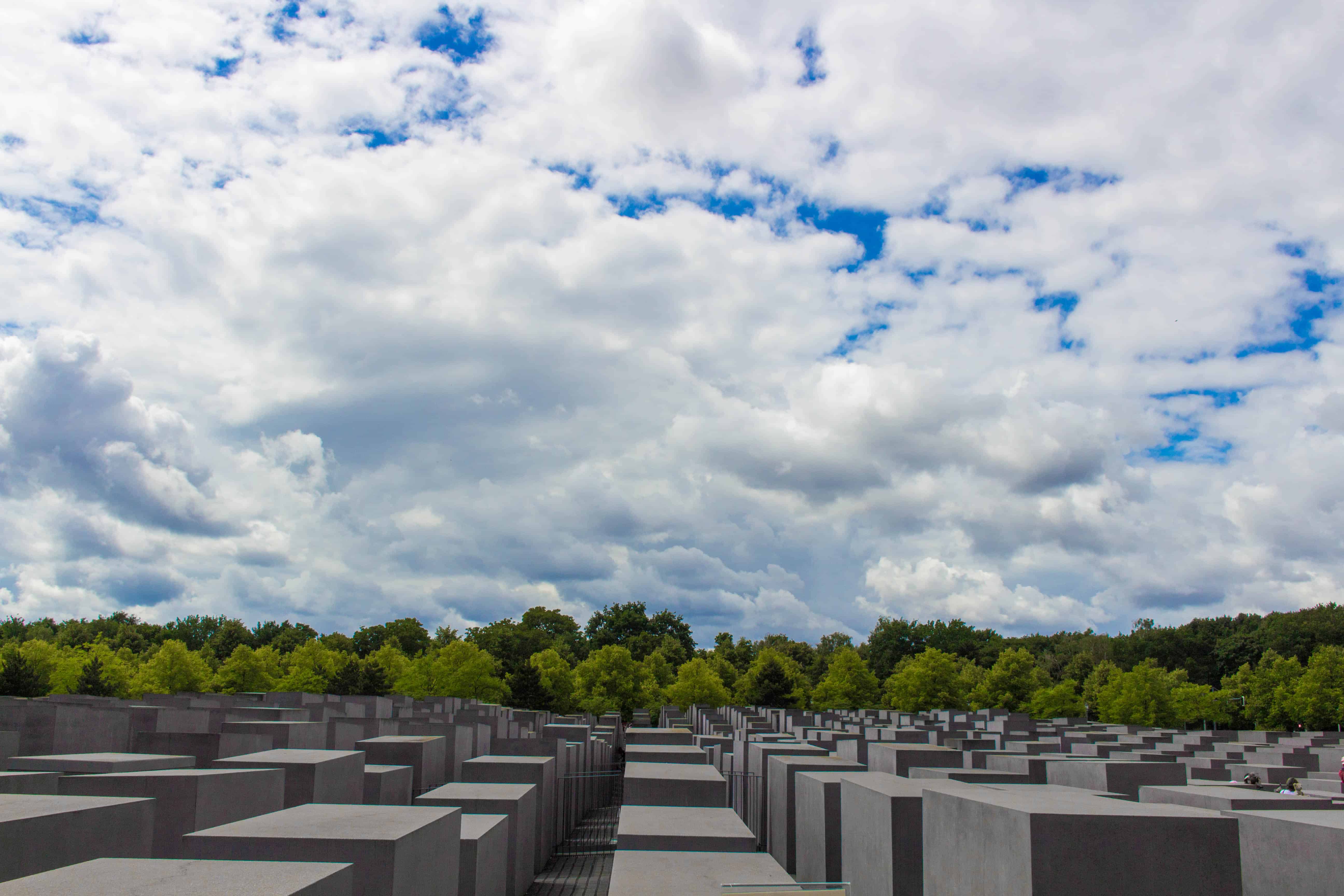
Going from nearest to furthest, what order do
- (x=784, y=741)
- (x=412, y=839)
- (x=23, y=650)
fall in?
(x=412, y=839)
(x=784, y=741)
(x=23, y=650)

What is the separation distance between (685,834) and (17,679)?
6002 centimetres

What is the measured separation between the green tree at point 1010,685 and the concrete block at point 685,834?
72.8 m

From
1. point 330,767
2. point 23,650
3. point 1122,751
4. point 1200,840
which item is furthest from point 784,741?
point 23,650

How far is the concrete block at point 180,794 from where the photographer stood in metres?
12.6

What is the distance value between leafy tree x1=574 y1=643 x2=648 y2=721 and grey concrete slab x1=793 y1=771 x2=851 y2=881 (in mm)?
57931

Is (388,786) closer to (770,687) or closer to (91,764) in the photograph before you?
(91,764)

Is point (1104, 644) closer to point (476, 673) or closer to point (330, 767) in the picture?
point (476, 673)

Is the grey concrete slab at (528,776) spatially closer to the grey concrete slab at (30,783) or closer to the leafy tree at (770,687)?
the grey concrete slab at (30,783)

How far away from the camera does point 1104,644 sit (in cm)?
11094

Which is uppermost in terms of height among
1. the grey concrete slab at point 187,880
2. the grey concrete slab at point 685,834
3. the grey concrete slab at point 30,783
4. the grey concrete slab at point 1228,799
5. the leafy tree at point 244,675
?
the grey concrete slab at point 187,880

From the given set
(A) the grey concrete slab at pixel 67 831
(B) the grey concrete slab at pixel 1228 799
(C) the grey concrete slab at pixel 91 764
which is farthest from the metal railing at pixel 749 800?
(A) the grey concrete slab at pixel 67 831

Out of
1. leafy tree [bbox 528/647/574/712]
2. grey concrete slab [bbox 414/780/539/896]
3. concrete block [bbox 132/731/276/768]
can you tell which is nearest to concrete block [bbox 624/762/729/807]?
grey concrete slab [bbox 414/780/539/896]

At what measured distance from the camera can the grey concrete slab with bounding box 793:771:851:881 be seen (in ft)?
51.2

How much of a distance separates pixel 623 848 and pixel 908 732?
96.9ft
